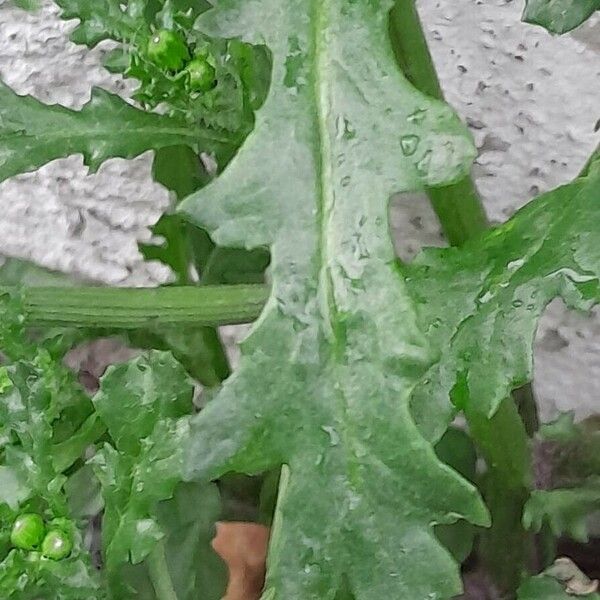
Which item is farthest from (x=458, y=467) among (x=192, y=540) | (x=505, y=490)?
(x=192, y=540)

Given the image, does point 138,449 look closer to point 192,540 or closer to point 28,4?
point 192,540

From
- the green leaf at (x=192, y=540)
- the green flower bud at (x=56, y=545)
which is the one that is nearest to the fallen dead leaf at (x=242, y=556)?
the green leaf at (x=192, y=540)

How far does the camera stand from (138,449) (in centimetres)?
45

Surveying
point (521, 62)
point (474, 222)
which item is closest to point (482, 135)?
point (521, 62)

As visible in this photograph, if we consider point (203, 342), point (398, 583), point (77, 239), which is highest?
point (398, 583)

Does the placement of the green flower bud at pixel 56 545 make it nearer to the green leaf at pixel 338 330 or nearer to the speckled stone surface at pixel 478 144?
the green leaf at pixel 338 330

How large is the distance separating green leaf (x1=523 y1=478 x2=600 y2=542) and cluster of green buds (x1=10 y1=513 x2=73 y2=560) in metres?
0.22

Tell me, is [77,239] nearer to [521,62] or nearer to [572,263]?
[521,62]

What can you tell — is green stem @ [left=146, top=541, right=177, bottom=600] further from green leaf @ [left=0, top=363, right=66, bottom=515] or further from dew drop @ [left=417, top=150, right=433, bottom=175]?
dew drop @ [left=417, top=150, right=433, bottom=175]

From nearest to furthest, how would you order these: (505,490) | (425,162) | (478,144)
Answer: (425,162) → (505,490) → (478,144)

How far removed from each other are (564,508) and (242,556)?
0.16 meters

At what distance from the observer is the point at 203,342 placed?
22.4 inches

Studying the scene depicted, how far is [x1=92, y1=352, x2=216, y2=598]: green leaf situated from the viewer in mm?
429

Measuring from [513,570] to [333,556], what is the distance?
9.8 inches
